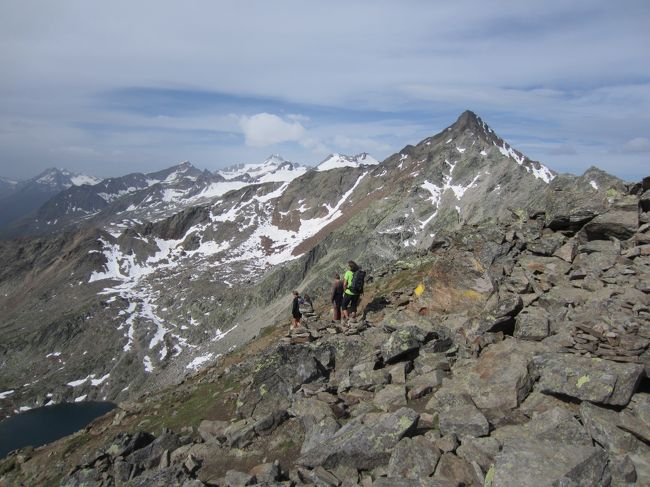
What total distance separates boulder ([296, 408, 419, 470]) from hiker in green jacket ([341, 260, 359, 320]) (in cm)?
1237

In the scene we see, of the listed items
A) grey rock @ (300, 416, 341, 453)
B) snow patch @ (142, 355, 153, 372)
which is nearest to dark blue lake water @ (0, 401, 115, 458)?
snow patch @ (142, 355, 153, 372)

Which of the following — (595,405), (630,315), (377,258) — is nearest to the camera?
(595,405)

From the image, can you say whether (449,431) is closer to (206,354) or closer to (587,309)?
(587,309)

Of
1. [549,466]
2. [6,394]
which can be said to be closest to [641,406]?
[549,466]

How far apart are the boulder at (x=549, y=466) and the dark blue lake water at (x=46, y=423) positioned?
15406 centimetres

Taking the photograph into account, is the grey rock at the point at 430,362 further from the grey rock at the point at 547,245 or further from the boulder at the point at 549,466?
the grey rock at the point at 547,245

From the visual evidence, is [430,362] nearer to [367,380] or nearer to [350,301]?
[367,380]

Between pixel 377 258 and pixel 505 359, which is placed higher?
pixel 505 359

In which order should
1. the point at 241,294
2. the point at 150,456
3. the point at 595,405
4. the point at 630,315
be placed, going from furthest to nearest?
1. the point at 241,294
2. the point at 150,456
3. the point at 630,315
4. the point at 595,405

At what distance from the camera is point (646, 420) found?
10.1 m

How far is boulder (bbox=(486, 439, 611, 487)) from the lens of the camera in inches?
342

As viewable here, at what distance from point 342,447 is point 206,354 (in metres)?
137

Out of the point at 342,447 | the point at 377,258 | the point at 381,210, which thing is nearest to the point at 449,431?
the point at 342,447

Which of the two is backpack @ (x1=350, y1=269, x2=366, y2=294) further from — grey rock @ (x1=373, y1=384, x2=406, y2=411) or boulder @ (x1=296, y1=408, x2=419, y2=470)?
boulder @ (x1=296, y1=408, x2=419, y2=470)
